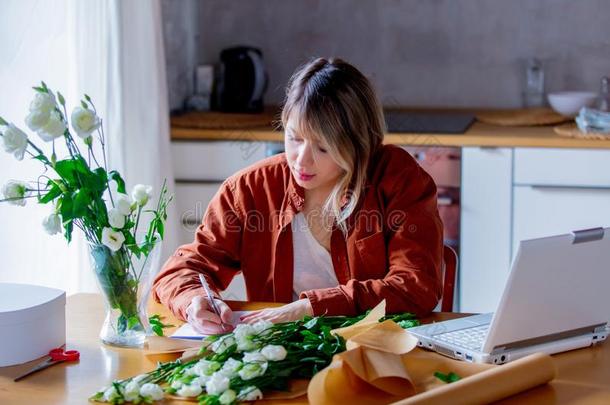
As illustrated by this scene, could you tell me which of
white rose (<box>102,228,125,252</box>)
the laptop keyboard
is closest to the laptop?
the laptop keyboard

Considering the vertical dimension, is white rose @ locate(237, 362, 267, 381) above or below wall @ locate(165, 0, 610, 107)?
below

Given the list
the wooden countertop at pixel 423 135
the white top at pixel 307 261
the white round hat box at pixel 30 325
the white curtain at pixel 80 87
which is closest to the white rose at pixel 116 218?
the white round hat box at pixel 30 325

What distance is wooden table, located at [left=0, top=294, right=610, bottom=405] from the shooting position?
1662 mm

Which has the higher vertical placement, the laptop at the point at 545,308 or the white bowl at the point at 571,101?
the white bowl at the point at 571,101

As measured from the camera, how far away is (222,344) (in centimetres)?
173

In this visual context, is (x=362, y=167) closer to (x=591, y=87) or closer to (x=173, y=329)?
(x=173, y=329)

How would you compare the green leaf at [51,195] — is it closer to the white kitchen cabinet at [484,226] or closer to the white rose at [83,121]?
the white rose at [83,121]

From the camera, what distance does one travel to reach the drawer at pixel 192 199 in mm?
3656

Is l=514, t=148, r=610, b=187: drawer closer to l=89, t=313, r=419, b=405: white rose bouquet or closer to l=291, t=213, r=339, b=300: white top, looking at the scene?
l=291, t=213, r=339, b=300: white top

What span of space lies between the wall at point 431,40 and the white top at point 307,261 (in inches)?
68.1

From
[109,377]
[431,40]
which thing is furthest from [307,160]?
[431,40]

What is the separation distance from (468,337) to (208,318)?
490 millimetres

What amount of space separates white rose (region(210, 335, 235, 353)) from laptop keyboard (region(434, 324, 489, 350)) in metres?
0.39

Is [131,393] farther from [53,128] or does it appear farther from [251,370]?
[53,128]
